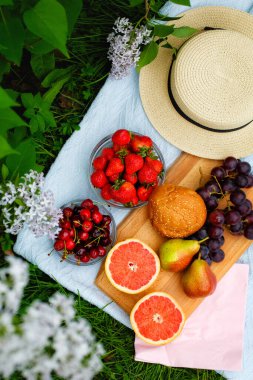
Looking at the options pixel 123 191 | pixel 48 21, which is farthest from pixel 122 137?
pixel 48 21

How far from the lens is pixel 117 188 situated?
1.61m

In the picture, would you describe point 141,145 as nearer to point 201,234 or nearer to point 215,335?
point 201,234

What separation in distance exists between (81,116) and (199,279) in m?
0.77

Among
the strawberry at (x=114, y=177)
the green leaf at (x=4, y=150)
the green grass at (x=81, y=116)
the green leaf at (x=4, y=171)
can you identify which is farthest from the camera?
the green grass at (x=81, y=116)

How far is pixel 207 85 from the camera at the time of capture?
1604 millimetres

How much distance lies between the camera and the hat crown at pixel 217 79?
1.61 meters

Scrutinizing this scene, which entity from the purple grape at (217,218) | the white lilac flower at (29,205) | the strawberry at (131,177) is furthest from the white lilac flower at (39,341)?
the purple grape at (217,218)

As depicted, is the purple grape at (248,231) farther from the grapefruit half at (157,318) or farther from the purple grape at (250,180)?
the grapefruit half at (157,318)

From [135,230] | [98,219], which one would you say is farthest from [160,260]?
[98,219]

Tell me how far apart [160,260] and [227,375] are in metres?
0.58

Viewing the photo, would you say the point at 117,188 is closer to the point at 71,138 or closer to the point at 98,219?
the point at 98,219

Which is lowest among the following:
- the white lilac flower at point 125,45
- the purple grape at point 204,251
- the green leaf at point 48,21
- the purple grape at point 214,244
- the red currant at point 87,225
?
the red currant at point 87,225

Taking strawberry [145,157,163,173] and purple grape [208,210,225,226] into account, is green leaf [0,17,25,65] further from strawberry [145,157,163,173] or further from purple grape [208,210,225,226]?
purple grape [208,210,225,226]

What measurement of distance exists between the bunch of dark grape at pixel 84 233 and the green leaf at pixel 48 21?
73cm
